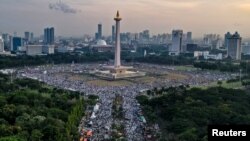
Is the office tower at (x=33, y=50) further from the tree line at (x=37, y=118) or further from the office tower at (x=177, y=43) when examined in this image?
the tree line at (x=37, y=118)

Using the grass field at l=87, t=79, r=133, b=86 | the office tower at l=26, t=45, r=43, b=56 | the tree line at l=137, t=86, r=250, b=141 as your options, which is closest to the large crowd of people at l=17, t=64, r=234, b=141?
the grass field at l=87, t=79, r=133, b=86

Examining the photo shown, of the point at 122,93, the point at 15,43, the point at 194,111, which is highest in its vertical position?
the point at 15,43

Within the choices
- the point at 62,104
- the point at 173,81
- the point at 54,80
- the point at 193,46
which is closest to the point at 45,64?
the point at 54,80

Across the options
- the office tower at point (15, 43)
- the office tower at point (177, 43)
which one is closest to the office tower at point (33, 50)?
the office tower at point (15, 43)

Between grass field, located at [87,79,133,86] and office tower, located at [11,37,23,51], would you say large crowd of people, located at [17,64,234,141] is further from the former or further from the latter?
office tower, located at [11,37,23,51]

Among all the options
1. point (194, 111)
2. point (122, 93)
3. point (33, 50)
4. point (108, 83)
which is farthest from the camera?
point (33, 50)

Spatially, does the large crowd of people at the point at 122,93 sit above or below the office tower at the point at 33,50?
below

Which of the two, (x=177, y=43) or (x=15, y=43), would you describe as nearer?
(x=177, y=43)

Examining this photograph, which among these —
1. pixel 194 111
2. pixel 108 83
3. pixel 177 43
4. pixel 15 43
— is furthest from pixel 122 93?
pixel 15 43

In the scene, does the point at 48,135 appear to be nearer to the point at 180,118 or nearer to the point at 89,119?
the point at 89,119

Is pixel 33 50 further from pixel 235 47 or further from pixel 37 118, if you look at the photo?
pixel 37 118

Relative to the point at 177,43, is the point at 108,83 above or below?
below
